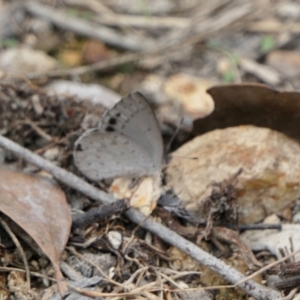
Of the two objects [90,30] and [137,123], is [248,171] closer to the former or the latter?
[137,123]

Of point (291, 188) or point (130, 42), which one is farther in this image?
point (130, 42)

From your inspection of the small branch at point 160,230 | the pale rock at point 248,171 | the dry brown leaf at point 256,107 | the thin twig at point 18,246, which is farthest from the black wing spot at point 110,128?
the thin twig at point 18,246

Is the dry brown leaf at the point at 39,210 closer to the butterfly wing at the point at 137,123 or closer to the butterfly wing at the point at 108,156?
the butterfly wing at the point at 108,156

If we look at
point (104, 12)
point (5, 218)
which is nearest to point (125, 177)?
point (5, 218)

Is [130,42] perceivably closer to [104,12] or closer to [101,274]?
[104,12]

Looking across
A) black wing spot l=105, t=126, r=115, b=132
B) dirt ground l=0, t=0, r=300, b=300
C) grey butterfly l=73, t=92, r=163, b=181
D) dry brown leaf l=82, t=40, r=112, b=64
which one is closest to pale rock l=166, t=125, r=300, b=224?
dirt ground l=0, t=0, r=300, b=300

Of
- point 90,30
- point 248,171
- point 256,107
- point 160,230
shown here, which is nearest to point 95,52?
point 90,30
